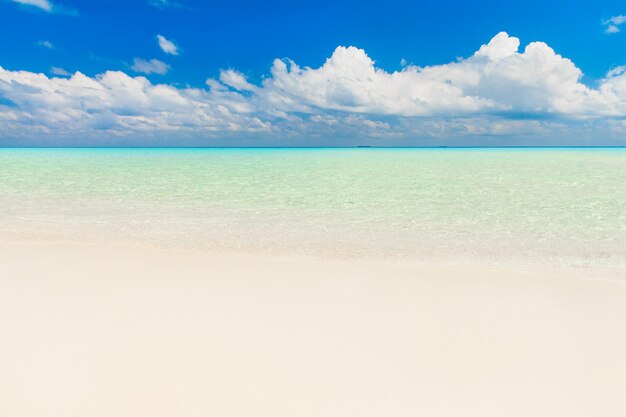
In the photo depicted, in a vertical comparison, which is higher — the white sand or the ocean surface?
the white sand

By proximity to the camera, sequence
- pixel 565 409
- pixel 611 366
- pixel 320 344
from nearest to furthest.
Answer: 1. pixel 565 409
2. pixel 611 366
3. pixel 320 344

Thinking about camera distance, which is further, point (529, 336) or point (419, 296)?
point (419, 296)

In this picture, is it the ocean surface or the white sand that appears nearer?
the white sand

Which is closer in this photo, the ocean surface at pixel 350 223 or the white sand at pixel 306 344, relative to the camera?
the white sand at pixel 306 344

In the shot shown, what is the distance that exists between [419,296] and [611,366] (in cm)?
172

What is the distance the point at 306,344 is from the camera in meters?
3.12

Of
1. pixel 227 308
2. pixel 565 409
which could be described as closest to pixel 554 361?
pixel 565 409

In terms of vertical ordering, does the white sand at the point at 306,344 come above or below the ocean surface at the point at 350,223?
above

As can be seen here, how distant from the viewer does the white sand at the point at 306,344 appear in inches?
96.3

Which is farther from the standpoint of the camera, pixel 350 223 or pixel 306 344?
pixel 350 223

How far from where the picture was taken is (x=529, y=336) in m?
3.28

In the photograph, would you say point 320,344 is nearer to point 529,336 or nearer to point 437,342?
point 437,342

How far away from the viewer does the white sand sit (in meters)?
2.45

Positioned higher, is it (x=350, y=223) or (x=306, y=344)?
(x=306, y=344)
